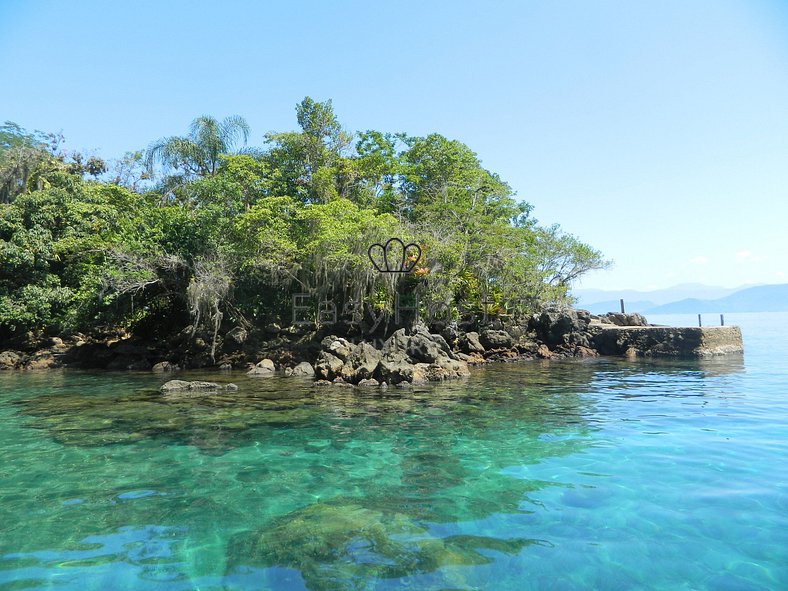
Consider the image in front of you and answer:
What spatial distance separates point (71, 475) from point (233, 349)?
1763 cm

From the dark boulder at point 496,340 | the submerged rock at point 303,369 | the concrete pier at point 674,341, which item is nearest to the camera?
the submerged rock at point 303,369

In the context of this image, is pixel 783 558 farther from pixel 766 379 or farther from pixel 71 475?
pixel 766 379

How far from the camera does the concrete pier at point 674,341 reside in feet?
81.6

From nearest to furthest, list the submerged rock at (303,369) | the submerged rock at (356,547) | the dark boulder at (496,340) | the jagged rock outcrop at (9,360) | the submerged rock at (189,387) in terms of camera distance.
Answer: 1. the submerged rock at (356,547)
2. the submerged rock at (189,387)
3. the submerged rock at (303,369)
4. the jagged rock outcrop at (9,360)
5. the dark boulder at (496,340)

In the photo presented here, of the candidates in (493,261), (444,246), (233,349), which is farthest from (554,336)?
(233,349)

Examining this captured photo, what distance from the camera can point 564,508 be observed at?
5844mm

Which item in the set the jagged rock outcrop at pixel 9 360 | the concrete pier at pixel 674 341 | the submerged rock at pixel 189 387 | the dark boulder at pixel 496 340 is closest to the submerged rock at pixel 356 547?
the submerged rock at pixel 189 387

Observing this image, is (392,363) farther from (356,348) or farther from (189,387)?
(189,387)

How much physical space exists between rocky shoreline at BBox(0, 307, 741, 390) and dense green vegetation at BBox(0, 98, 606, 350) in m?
1.30

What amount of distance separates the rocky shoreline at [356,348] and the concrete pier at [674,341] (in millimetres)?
54

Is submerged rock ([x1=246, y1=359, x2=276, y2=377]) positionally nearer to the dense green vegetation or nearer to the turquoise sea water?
the dense green vegetation

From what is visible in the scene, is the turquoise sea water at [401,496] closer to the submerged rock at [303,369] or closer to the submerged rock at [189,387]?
the submerged rock at [189,387]

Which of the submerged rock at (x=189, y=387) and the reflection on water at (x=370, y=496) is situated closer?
the reflection on water at (x=370, y=496)

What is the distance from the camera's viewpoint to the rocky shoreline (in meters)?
19.5
